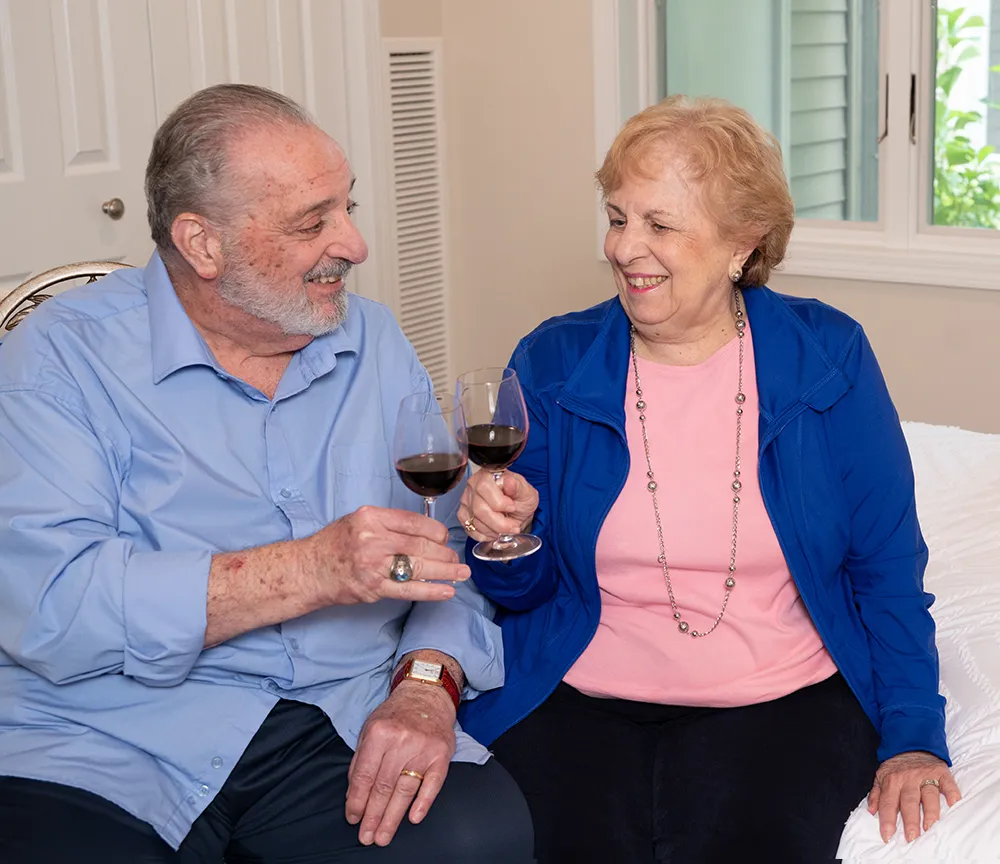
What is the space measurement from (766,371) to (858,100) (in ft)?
8.25

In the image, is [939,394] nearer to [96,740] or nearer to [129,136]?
[129,136]

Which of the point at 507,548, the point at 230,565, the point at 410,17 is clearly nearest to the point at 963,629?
the point at 507,548

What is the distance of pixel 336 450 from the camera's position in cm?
181

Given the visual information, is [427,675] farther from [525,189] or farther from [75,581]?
[525,189]

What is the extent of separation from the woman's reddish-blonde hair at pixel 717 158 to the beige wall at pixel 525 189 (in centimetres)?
223

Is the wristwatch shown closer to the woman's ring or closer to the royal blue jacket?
the royal blue jacket

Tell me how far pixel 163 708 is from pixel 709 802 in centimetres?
69

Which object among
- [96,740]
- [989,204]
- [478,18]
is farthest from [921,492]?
[478,18]

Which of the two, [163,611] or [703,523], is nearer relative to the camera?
[163,611]

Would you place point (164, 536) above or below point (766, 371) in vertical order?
below

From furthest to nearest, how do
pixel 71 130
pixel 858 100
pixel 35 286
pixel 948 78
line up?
1. pixel 858 100
2. pixel 948 78
3. pixel 71 130
4. pixel 35 286

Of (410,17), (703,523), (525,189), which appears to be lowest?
(703,523)

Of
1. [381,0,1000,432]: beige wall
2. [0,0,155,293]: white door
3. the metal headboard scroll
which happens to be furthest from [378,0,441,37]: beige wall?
the metal headboard scroll

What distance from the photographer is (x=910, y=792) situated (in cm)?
161
